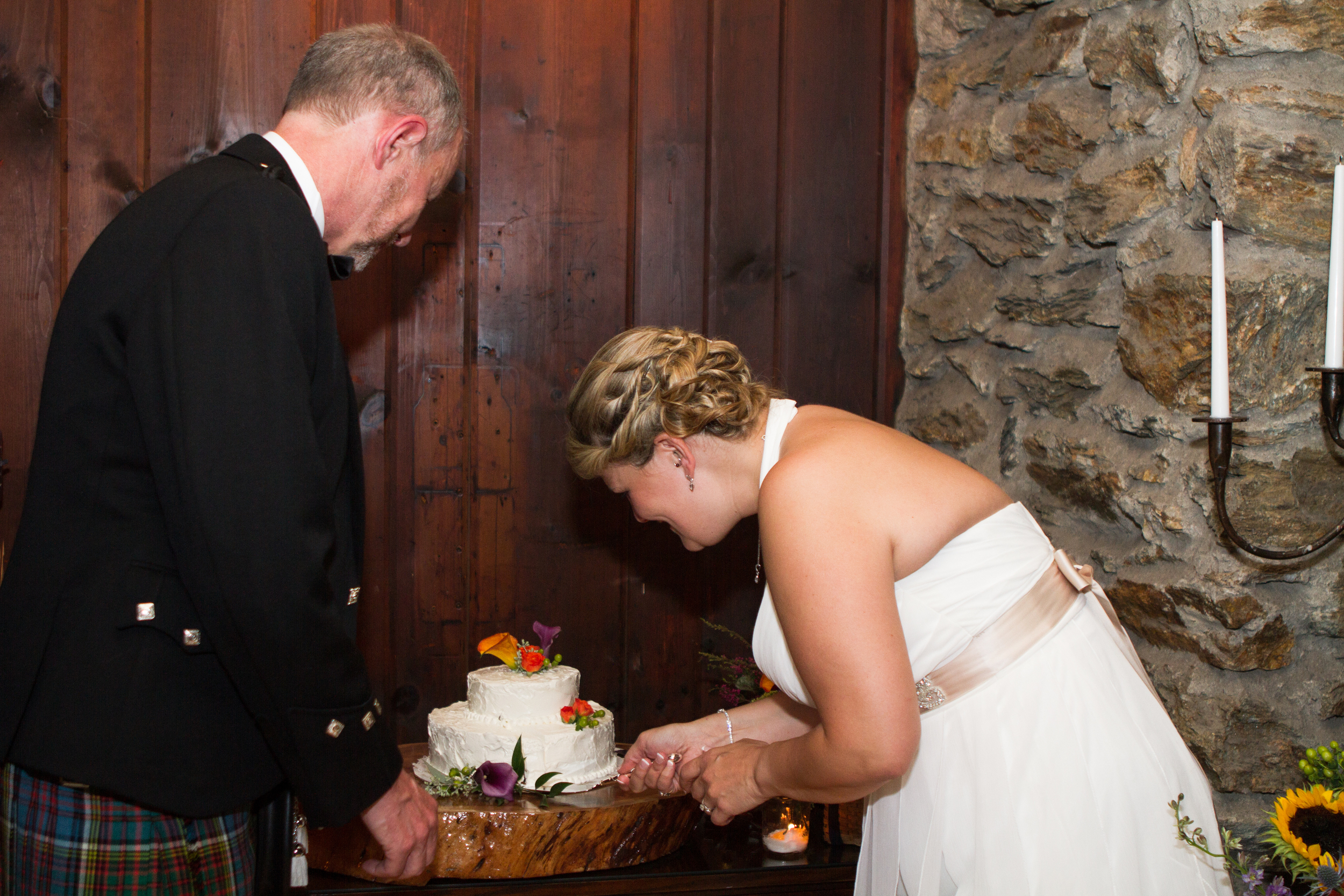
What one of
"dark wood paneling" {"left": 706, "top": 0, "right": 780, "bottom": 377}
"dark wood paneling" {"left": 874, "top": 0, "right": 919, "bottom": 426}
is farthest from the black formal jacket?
"dark wood paneling" {"left": 874, "top": 0, "right": 919, "bottom": 426}

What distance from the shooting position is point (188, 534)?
0.93 metres

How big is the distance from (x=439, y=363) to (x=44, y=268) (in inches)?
25.8

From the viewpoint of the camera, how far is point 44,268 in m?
1.68

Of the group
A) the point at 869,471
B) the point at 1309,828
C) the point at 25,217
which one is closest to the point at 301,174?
the point at 869,471

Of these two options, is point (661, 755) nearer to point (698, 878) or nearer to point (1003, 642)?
point (698, 878)

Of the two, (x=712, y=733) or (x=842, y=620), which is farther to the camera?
(x=712, y=733)

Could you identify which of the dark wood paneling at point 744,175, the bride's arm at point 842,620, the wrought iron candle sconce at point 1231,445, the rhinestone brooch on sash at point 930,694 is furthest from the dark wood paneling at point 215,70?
the wrought iron candle sconce at point 1231,445

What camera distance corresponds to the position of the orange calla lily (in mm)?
1727

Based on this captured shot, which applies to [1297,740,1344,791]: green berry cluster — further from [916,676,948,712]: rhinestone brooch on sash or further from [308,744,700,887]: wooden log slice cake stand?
[308,744,700,887]: wooden log slice cake stand

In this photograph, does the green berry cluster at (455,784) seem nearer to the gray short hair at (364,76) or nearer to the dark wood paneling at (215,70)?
the gray short hair at (364,76)

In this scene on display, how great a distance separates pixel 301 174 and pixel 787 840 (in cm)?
121

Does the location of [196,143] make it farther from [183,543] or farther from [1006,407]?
[1006,407]

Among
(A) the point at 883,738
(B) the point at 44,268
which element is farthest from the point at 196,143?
(A) the point at 883,738

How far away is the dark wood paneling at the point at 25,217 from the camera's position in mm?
1650
